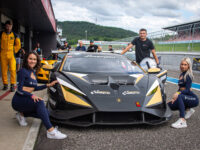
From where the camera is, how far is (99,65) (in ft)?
15.6

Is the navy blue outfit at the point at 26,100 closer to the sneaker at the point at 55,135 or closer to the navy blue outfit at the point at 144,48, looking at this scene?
the sneaker at the point at 55,135

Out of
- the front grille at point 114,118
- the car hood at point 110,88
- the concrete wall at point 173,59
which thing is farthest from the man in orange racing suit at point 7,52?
the concrete wall at point 173,59

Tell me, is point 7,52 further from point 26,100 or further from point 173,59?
point 173,59

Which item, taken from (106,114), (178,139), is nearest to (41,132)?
(106,114)

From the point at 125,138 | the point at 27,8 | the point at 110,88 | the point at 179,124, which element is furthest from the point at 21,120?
the point at 27,8

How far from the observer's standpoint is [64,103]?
3479 millimetres

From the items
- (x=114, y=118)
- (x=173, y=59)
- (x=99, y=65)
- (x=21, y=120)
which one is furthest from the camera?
(x=173, y=59)

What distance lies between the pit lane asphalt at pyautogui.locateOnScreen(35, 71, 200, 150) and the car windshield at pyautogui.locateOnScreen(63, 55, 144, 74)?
127 cm

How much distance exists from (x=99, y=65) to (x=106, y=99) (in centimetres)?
137

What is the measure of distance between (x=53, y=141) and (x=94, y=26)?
4180 inches

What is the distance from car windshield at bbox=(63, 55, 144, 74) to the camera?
4.57 m

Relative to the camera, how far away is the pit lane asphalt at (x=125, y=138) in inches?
116

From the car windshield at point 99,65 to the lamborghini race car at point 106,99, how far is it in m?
0.09

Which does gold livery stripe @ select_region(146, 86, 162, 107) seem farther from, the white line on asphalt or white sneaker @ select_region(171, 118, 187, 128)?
the white line on asphalt
